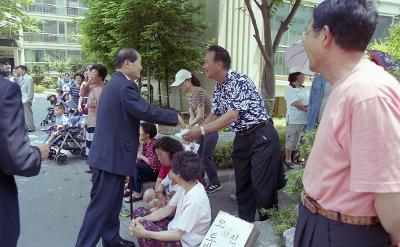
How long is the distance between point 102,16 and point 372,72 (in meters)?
10.5

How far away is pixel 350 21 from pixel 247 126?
2.27 meters

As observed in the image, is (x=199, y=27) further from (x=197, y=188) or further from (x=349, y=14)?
(x=349, y=14)

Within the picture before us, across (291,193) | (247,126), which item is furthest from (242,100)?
(291,193)

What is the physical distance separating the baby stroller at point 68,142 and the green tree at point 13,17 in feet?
38.9

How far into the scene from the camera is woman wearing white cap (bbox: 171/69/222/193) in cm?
506

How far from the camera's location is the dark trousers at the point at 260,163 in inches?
141

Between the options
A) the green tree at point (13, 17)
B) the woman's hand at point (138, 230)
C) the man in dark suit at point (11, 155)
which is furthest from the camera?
the green tree at point (13, 17)

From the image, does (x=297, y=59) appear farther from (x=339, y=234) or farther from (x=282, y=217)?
(x=339, y=234)

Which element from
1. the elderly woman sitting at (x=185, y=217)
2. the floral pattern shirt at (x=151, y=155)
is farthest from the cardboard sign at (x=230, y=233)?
the floral pattern shirt at (x=151, y=155)

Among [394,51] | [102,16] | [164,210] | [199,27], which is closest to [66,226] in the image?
[164,210]

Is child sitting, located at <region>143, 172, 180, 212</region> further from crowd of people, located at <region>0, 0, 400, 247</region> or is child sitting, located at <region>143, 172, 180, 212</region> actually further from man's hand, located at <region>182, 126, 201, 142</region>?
man's hand, located at <region>182, 126, 201, 142</region>

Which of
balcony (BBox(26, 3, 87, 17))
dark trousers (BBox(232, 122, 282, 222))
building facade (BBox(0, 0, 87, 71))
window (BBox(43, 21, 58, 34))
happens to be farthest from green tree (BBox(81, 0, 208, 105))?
window (BBox(43, 21, 58, 34))

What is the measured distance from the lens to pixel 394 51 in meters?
3.94

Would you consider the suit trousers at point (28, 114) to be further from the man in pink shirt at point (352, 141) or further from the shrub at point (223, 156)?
the man in pink shirt at point (352, 141)
